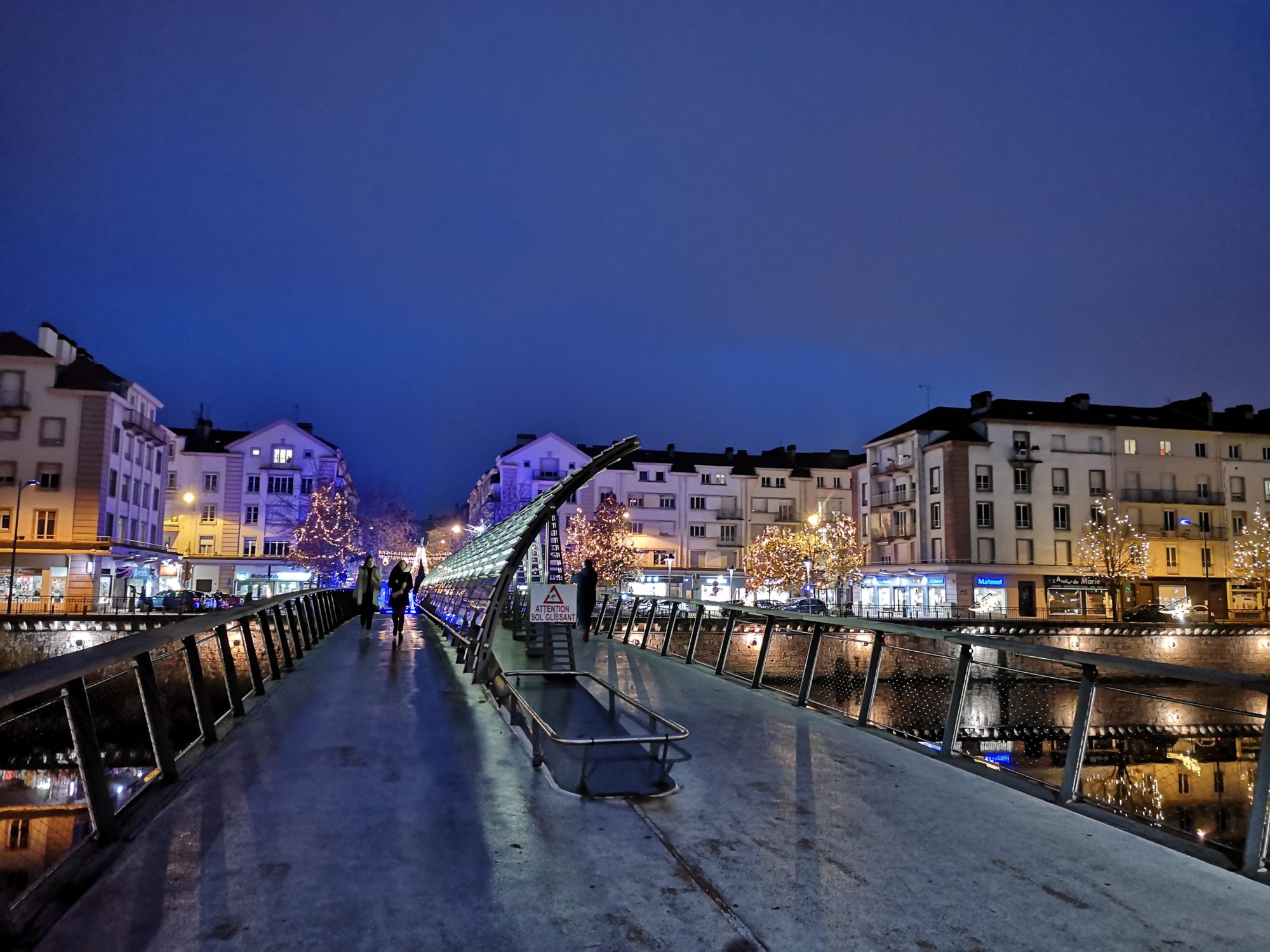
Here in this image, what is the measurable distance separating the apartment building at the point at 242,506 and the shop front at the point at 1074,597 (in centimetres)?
5068

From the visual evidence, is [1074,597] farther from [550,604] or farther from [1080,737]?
[1080,737]

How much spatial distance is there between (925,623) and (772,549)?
68.9ft

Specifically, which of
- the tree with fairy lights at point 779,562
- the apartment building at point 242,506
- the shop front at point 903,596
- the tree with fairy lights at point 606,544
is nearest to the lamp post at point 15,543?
the apartment building at point 242,506

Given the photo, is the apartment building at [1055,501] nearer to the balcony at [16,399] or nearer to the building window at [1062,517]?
the building window at [1062,517]

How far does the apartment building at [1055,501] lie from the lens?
2163 inches

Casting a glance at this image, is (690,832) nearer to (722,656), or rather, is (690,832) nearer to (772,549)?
(722,656)

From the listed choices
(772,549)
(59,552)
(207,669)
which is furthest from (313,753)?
(772,549)

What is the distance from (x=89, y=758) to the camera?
14.0 feet

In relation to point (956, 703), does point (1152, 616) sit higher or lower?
lower

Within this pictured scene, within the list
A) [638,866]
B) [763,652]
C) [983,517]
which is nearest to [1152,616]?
[983,517]

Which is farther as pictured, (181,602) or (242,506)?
(242,506)

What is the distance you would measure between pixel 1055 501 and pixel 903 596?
1134 centimetres

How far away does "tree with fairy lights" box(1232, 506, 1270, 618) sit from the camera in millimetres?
53438

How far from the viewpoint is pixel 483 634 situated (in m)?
11.5
